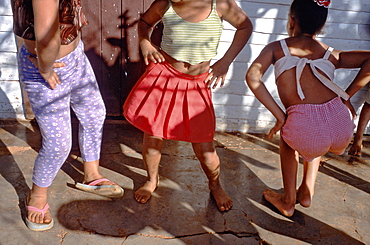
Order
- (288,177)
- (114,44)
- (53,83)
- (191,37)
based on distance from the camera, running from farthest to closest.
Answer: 1. (114,44)
2. (288,177)
3. (191,37)
4. (53,83)

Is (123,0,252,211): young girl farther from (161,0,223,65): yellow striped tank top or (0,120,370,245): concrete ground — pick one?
(0,120,370,245): concrete ground

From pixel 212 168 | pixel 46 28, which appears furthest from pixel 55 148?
pixel 212 168

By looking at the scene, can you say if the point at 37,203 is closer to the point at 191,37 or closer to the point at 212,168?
the point at 212,168

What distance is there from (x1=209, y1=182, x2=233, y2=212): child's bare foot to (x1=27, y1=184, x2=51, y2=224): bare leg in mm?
1208

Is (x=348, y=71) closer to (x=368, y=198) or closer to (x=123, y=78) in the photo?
(x=368, y=198)

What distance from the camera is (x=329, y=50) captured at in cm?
260

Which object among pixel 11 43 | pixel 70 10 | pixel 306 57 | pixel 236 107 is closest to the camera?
pixel 70 10

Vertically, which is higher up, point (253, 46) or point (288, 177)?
point (253, 46)

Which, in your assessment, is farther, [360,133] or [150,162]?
[360,133]

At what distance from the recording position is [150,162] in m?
2.86

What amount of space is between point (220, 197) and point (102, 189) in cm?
91

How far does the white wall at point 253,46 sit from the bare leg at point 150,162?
1494 mm

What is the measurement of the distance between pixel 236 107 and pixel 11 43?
2.49m

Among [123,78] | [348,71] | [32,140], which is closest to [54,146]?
[32,140]
